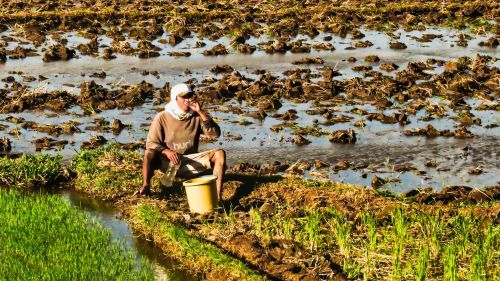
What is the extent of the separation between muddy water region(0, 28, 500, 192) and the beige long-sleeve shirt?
1.54 metres

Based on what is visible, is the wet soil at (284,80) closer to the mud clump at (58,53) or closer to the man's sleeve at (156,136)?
the mud clump at (58,53)

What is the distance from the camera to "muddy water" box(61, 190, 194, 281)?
689cm

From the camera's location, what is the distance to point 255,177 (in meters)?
8.73

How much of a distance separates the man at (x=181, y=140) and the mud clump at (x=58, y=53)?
7.65m

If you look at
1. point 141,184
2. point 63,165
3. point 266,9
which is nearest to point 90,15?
point 266,9

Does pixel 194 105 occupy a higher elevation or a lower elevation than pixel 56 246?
higher

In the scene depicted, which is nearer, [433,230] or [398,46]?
[433,230]

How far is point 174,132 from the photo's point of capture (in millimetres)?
8266

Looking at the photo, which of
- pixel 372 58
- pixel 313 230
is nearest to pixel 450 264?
pixel 313 230

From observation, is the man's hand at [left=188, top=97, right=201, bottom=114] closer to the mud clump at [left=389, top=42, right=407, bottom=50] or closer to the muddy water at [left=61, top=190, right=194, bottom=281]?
the muddy water at [left=61, top=190, right=194, bottom=281]

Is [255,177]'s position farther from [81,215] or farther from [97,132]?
[97,132]

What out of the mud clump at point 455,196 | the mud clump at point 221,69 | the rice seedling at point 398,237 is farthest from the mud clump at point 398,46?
the rice seedling at point 398,237

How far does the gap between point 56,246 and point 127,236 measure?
2.29ft

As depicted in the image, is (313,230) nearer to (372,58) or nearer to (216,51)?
(372,58)
